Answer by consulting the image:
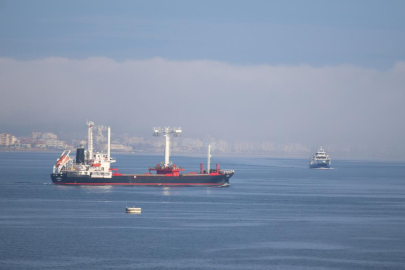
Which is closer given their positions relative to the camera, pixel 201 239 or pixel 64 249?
pixel 64 249

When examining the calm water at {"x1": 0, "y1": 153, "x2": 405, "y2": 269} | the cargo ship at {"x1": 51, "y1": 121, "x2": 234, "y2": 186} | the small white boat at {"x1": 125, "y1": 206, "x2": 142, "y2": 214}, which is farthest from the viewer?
the cargo ship at {"x1": 51, "y1": 121, "x2": 234, "y2": 186}

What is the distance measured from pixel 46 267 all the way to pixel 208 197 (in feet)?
156

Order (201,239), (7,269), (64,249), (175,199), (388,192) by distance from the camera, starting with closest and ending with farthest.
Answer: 1. (7,269)
2. (64,249)
3. (201,239)
4. (175,199)
5. (388,192)

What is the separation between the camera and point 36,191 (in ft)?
295

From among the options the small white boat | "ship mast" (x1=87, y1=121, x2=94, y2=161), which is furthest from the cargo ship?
the small white boat

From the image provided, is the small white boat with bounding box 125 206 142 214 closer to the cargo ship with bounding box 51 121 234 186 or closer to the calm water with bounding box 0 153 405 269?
the calm water with bounding box 0 153 405 269

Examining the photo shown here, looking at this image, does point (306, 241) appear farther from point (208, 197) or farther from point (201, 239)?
point (208, 197)

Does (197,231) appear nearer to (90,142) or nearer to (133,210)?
(133,210)

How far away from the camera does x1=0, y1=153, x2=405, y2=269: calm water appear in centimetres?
4325

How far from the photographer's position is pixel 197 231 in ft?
180

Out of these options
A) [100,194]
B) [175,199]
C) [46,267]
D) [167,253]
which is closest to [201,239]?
[167,253]

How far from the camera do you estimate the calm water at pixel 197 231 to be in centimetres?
4325

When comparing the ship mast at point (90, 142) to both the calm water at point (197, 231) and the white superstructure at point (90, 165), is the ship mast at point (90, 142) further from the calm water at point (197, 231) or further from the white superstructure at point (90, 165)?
the calm water at point (197, 231)

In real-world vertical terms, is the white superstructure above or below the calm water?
above
